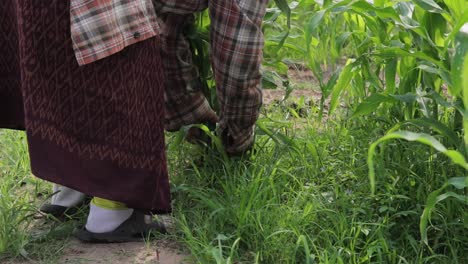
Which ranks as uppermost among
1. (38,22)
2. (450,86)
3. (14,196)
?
(38,22)

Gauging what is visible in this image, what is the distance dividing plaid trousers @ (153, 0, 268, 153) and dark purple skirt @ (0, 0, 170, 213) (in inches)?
9.5

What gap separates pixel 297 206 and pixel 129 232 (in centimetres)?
56

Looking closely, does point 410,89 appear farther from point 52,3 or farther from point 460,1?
point 52,3

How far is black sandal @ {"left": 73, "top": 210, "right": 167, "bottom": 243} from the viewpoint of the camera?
279 cm

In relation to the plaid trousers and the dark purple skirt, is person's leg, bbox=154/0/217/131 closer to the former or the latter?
the plaid trousers

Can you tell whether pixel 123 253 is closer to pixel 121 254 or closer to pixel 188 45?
pixel 121 254

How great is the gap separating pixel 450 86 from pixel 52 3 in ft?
A: 3.84

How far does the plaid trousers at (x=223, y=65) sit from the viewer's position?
270 centimetres

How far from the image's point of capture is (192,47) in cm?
313

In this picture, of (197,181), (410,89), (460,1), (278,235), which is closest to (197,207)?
(197,181)

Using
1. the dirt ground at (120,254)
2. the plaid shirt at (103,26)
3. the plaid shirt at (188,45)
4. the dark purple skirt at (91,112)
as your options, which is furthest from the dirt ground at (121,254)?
the plaid shirt at (103,26)

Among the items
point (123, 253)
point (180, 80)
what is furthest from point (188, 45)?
point (123, 253)

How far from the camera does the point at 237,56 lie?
108 inches

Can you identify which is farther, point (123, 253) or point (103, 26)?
point (123, 253)
